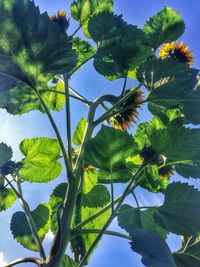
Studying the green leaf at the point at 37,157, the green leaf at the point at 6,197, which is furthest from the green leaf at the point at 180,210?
the green leaf at the point at 6,197

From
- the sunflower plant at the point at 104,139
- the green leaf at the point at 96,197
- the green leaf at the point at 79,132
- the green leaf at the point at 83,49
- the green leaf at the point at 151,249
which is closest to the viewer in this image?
the green leaf at the point at 151,249

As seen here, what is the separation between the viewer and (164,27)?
1963 millimetres

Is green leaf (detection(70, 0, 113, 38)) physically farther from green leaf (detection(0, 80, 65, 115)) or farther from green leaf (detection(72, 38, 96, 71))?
green leaf (detection(0, 80, 65, 115))

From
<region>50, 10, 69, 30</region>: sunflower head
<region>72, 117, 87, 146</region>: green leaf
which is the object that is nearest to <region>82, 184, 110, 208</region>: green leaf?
<region>72, 117, 87, 146</region>: green leaf

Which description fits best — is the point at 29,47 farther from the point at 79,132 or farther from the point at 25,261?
the point at 25,261

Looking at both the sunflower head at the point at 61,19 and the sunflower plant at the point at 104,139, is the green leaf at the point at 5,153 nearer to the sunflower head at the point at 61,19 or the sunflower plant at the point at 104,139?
the sunflower plant at the point at 104,139

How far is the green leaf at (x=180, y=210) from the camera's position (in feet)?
5.24

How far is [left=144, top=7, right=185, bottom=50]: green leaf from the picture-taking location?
1932mm

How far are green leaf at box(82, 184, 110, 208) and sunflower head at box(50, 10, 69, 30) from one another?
77 centimetres

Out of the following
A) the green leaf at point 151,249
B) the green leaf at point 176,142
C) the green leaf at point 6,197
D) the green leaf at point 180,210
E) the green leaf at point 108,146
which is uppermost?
the green leaf at point 6,197

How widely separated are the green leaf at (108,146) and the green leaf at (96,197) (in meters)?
0.33

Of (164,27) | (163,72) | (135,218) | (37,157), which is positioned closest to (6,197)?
(37,157)

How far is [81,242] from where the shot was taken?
176cm

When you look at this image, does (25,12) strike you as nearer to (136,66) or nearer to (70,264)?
(136,66)
